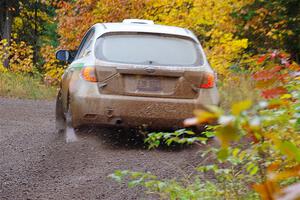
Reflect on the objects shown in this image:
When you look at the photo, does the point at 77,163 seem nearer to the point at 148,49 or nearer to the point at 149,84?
the point at 149,84

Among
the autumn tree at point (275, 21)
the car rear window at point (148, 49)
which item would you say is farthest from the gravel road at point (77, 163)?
the autumn tree at point (275, 21)

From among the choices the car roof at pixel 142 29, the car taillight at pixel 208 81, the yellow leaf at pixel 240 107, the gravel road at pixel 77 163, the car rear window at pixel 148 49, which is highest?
the yellow leaf at pixel 240 107

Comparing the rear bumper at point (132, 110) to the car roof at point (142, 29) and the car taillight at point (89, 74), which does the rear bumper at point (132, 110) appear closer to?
the car taillight at point (89, 74)

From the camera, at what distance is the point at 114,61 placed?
7.87 m

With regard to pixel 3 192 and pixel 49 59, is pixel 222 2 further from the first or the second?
pixel 3 192

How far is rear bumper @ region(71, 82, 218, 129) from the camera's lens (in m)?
7.74

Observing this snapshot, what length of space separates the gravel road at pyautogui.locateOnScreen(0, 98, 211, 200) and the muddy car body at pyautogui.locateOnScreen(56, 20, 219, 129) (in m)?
0.38

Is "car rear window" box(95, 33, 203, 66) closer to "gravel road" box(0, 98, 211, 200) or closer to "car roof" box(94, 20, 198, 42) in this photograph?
"car roof" box(94, 20, 198, 42)

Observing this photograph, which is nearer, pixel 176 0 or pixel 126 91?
pixel 126 91

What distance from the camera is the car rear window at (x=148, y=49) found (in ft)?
26.2

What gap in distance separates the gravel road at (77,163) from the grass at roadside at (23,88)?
427 inches

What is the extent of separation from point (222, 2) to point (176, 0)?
1.23 m

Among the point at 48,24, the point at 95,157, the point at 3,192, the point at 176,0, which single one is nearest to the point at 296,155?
the point at 3,192

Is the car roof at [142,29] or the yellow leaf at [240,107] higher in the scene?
the yellow leaf at [240,107]
